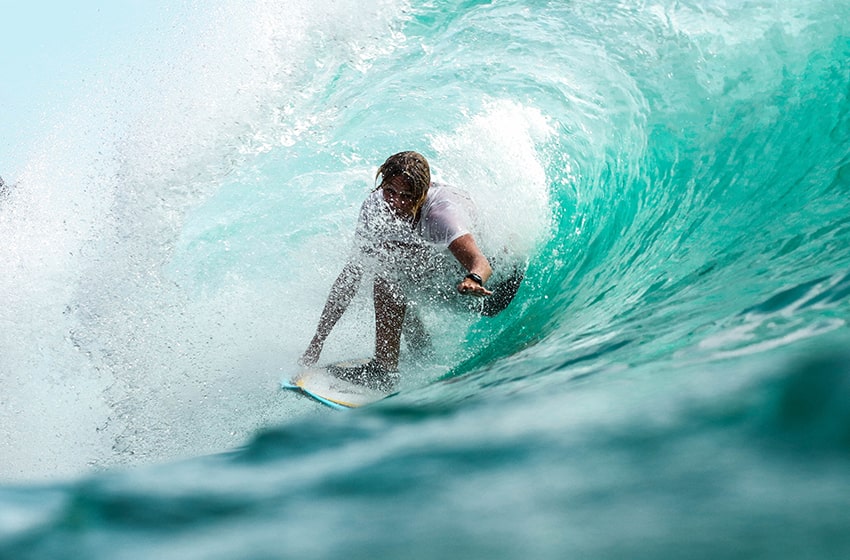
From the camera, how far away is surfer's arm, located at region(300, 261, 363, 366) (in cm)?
389

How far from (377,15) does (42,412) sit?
4878 mm

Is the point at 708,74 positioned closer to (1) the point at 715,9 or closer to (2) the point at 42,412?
(1) the point at 715,9

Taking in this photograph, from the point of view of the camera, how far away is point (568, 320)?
3738mm

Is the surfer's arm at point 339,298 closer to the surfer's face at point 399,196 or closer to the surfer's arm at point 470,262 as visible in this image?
the surfer's face at point 399,196

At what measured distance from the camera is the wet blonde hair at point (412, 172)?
11.9 ft

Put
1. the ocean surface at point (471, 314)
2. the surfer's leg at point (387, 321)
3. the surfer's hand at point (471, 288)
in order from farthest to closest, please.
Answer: the surfer's leg at point (387, 321) < the surfer's hand at point (471, 288) < the ocean surface at point (471, 314)

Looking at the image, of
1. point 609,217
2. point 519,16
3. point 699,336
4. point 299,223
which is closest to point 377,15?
point 519,16

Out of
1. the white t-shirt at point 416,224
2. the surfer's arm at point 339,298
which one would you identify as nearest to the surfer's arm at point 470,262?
the white t-shirt at point 416,224

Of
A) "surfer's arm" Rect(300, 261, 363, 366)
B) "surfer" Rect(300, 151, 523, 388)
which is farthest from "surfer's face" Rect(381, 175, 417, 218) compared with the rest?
"surfer's arm" Rect(300, 261, 363, 366)

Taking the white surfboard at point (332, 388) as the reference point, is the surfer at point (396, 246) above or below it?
above

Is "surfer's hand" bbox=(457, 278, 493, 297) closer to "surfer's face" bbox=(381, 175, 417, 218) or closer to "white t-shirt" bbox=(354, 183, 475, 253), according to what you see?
"white t-shirt" bbox=(354, 183, 475, 253)

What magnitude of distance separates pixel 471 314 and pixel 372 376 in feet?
2.56

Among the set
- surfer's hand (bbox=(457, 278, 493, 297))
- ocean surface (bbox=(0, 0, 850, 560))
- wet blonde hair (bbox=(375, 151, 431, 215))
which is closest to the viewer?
ocean surface (bbox=(0, 0, 850, 560))

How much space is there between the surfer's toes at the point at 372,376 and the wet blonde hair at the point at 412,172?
2.90 feet
